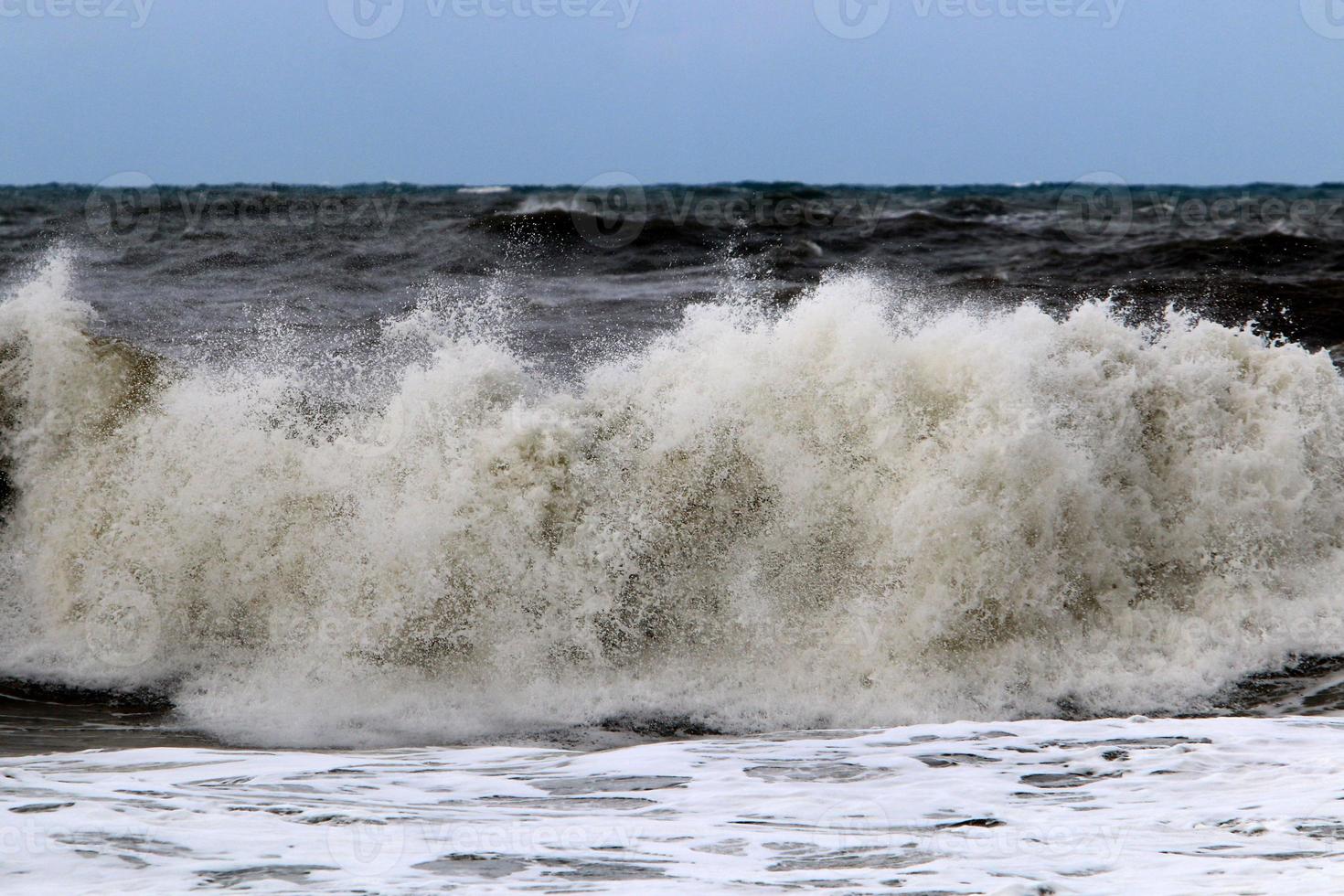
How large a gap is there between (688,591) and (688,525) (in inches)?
17.5

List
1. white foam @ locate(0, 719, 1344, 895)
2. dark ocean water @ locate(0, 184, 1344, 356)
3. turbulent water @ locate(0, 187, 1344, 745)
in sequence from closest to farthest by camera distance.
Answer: white foam @ locate(0, 719, 1344, 895), turbulent water @ locate(0, 187, 1344, 745), dark ocean water @ locate(0, 184, 1344, 356)

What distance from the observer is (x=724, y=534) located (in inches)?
292

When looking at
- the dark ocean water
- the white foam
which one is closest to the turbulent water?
the white foam

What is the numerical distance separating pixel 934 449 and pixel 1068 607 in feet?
3.83

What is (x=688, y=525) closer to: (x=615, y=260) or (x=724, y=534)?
(x=724, y=534)

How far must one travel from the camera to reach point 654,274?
607 inches

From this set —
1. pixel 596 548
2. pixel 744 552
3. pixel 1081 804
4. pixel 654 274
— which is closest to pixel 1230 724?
pixel 1081 804

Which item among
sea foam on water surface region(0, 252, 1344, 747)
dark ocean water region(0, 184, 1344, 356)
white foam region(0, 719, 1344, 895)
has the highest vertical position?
dark ocean water region(0, 184, 1344, 356)

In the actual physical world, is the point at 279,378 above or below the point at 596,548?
above

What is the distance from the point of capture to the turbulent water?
6660 millimetres

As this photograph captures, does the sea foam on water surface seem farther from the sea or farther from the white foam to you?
the white foam

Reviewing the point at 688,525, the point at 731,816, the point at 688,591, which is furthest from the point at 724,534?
the point at 731,816

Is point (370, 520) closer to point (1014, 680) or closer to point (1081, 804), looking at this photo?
point (1014, 680)

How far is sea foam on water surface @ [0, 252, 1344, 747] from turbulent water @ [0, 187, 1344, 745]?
0.02m
